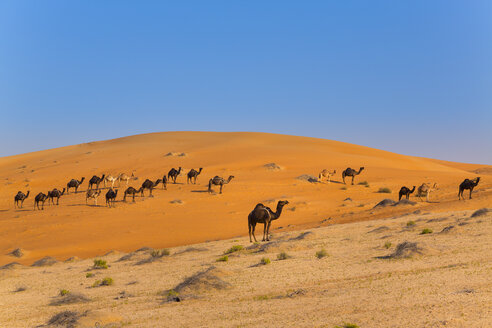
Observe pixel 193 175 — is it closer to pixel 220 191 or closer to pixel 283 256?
pixel 220 191

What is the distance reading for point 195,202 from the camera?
4159 centimetres

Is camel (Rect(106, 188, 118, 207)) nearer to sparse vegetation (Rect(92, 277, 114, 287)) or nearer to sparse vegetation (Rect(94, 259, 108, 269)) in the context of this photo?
sparse vegetation (Rect(94, 259, 108, 269))

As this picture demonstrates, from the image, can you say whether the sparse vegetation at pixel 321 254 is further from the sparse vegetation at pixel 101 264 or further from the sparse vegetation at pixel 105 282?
the sparse vegetation at pixel 101 264

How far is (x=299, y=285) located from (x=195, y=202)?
2856 cm

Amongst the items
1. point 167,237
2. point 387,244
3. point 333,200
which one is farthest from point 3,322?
point 333,200

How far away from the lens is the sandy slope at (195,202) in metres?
31.2

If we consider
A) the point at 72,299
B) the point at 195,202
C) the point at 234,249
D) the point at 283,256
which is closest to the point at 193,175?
the point at 195,202

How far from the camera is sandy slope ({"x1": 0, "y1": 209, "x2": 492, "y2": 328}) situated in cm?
970

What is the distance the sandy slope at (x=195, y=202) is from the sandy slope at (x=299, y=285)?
8334 millimetres

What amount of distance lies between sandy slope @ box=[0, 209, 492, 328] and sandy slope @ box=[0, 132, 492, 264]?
8.33 metres

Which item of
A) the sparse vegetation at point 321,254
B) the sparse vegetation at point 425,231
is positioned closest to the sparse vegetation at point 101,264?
the sparse vegetation at point 321,254

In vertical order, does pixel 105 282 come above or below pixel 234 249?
below

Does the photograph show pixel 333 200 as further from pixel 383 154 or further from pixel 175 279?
pixel 383 154

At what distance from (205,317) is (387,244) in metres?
9.35
